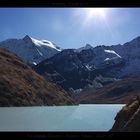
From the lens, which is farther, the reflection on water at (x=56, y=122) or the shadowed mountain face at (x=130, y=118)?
the reflection on water at (x=56, y=122)

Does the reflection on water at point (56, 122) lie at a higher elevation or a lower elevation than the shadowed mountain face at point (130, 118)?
lower

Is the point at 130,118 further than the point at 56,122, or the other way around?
the point at 56,122

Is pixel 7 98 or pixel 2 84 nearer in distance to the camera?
pixel 7 98

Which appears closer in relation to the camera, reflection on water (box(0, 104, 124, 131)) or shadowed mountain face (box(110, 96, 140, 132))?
shadowed mountain face (box(110, 96, 140, 132))

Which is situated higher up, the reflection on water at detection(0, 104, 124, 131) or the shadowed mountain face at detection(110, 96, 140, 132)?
the shadowed mountain face at detection(110, 96, 140, 132)

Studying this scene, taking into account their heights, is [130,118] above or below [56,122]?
above
